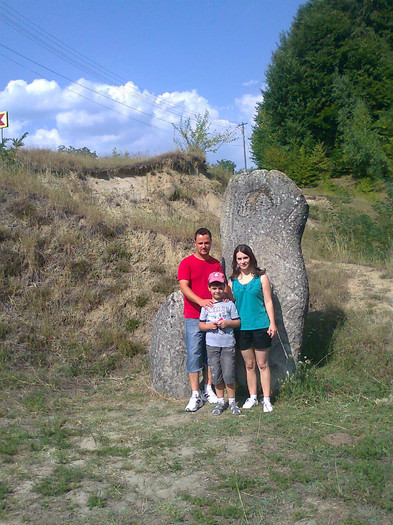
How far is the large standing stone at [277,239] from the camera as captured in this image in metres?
5.53

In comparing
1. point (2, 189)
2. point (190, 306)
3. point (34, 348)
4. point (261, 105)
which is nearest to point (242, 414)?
point (190, 306)

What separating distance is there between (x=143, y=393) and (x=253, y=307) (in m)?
1.84

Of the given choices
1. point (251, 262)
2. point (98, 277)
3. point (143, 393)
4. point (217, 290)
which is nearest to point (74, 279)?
point (98, 277)

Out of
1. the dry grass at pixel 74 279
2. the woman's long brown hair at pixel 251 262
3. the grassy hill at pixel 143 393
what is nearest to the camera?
the grassy hill at pixel 143 393

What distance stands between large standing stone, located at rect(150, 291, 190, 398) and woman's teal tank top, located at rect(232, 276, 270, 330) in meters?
0.93

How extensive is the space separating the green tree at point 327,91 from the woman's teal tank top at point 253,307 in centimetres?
1915

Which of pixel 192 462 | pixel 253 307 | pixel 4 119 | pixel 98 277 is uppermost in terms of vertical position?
pixel 4 119

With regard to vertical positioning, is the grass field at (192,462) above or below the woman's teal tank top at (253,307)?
below

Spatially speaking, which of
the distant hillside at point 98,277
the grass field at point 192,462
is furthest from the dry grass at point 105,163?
the grass field at point 192,462

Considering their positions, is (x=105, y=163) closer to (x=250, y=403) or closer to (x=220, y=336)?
(x=220, y=336)

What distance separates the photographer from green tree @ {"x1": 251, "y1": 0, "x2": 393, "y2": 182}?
23.5 metres

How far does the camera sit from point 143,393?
5879mm

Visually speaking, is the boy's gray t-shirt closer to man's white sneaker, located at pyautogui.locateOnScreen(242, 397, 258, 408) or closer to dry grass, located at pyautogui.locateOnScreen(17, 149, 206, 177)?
man's white sneaker, located at pyautogui.locateOnScreen(242, 397, 258, 408)

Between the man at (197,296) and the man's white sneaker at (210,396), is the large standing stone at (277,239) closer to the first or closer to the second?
the man's white sneaker at (210,396)
